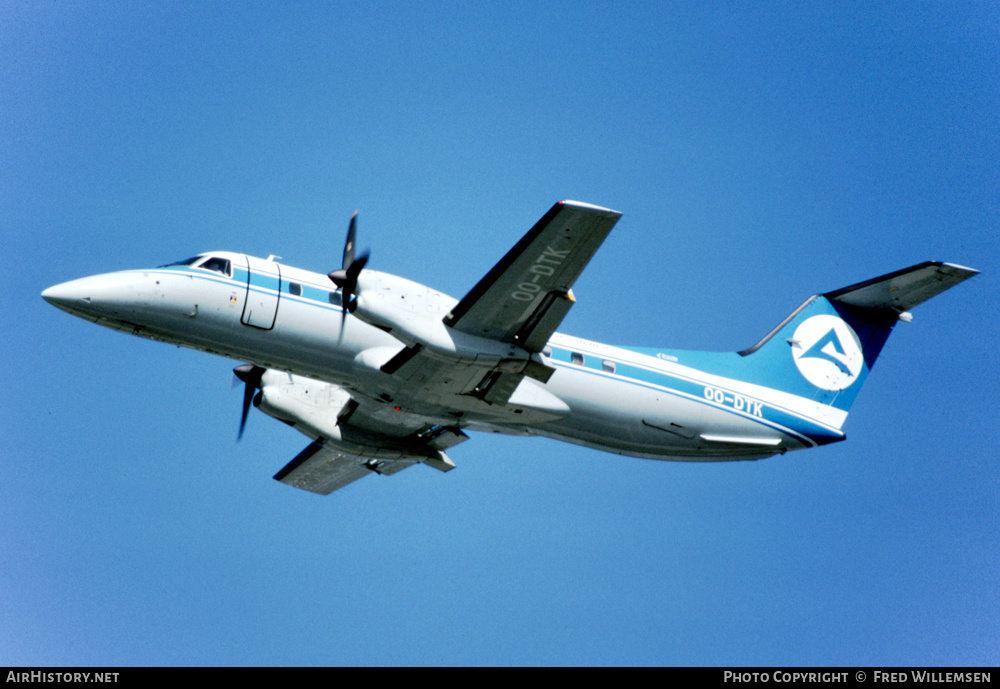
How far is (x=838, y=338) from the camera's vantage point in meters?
21.5

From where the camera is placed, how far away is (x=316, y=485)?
76.4 ft

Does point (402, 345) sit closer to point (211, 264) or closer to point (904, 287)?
point (211, 264)

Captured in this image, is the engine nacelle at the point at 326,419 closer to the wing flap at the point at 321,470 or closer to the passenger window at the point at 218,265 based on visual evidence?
the wing flap at the point at 321,470

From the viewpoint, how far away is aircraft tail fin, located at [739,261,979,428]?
20406 mm

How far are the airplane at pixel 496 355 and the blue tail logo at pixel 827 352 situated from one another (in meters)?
0.04

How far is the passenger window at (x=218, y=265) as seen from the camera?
17016 millimetres

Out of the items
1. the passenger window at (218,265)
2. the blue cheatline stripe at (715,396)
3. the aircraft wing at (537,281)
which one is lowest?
the blue cheatline stripe at (715,396)

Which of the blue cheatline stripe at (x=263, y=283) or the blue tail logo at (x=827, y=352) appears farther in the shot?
the blue tail logo at (x=827, y=352)

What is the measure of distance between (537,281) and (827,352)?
8642 mm

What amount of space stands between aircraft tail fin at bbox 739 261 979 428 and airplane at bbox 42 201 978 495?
0.10ft

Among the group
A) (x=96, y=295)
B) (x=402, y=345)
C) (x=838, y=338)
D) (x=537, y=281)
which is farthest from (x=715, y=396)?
(x=96, y=295)

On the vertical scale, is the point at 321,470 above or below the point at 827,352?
below

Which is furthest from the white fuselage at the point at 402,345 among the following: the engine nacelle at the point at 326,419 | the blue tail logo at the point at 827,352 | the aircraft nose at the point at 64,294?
the engine nacelle at the point at 326,419

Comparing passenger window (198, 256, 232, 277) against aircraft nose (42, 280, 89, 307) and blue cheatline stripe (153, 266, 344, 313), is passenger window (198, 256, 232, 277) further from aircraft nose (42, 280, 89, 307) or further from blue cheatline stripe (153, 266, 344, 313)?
aircraft nose (42, 280, 89, 307)
